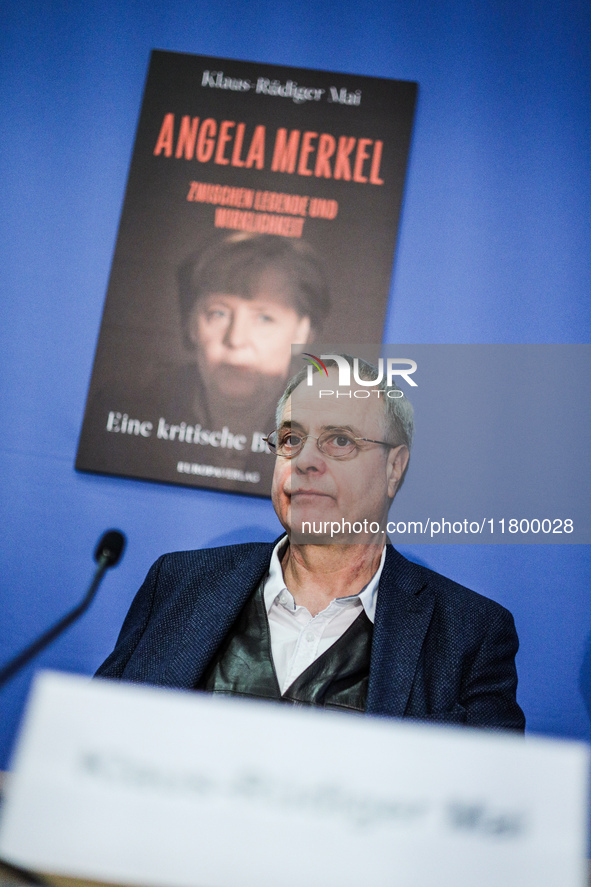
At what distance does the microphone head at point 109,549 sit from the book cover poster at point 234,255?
3.02ft

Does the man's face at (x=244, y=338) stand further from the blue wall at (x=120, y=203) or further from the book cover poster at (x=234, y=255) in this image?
the blue wall at (x=120, y=203)

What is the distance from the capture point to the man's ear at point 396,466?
1629 mm

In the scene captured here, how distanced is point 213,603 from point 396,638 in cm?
38

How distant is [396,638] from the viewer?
4.50ft

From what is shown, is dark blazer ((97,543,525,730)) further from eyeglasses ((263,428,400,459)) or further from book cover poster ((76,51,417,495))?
book cover poster ((76,51,417,495))

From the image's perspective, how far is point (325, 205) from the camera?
2.00 metres

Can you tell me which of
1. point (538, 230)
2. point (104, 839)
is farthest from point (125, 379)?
point (104, 839)

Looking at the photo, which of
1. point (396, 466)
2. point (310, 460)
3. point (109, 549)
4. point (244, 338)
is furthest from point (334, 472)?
point (109, 549)

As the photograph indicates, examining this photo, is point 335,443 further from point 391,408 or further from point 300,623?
point 300,623

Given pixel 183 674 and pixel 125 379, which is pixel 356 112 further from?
pixel 183 674

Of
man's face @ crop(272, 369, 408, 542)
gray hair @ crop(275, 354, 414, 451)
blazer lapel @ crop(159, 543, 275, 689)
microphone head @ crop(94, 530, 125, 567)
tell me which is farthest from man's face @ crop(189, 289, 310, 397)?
microphone head @ crop(94, 530, 125, 567)

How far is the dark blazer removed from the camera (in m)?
1.33

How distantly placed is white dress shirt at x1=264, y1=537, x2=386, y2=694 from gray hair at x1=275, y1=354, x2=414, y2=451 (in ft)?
0.97

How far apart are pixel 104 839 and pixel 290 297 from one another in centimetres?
164
